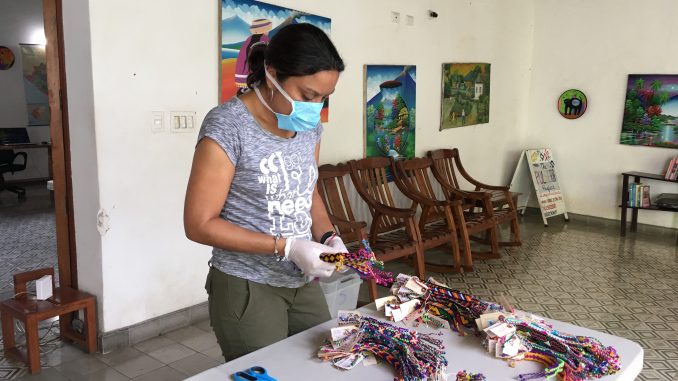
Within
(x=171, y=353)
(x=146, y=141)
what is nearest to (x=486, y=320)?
(x=171, y=353)

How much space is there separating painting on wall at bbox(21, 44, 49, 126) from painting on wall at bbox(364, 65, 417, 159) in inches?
288

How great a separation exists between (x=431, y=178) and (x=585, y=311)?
2170mm

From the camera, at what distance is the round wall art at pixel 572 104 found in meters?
6.98

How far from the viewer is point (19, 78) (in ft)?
32.0

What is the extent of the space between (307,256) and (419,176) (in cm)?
387

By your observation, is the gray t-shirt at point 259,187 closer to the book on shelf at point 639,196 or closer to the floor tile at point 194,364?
the floor tile at point 194,364

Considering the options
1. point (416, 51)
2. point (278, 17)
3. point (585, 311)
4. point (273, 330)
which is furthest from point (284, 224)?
point (416, 51)

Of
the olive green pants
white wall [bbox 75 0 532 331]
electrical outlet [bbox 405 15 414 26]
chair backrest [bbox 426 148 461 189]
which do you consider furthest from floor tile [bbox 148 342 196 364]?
electrical outlet [bbox 405 15 414 26]

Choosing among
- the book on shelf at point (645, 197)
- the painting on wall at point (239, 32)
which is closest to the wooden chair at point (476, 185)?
the book on shelf at point (645, 197)

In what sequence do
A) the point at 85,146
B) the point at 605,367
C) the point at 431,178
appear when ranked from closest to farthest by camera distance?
the point at 605,367
the point at 85,146
the point at 431,178

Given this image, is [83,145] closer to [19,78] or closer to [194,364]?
[194,364]

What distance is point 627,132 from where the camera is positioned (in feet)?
21.9

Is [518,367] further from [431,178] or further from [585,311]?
[431,178]

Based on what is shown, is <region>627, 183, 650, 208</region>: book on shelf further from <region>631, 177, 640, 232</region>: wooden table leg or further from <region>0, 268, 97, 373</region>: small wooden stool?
<region>0, 268, 97, 373</region>: small wooden stool
